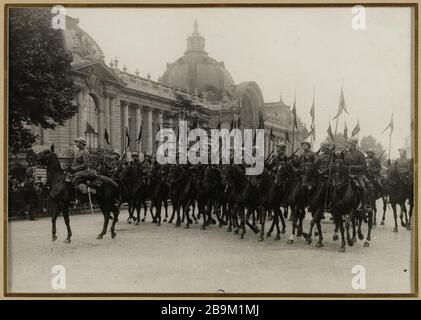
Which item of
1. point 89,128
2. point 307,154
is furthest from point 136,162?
point 307,154

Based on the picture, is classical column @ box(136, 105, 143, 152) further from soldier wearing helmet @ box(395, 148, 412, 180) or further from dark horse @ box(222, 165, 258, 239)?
soldier wearing helmet @ box(395, 148, 412, 180)

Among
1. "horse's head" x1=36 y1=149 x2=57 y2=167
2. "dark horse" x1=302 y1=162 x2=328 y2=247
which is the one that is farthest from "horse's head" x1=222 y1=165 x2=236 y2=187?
"horse's head" x1=36 y1=149 x2=57 y2=167

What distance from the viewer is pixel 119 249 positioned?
13.6 metres

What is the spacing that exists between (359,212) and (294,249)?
2084 mm

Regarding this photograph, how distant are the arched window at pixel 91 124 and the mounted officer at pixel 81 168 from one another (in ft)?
8.06

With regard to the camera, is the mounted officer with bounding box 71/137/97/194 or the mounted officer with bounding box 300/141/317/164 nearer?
the mounted officer with bounding box 71/137/97/194

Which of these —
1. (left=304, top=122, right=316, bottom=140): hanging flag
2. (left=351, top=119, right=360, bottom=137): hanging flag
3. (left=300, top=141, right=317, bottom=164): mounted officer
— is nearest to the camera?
(left=351, top=119, right=360, bottom=137): hanging flag

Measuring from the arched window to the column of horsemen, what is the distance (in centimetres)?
73

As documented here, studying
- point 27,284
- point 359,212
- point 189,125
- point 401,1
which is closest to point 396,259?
point 359,212

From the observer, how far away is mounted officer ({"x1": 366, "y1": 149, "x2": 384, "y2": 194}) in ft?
53.6

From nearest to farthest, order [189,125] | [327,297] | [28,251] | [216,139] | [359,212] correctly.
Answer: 1. [327,297]
2. [28,251]
3. [359,212]
4. [216,139]
5. [189,125]

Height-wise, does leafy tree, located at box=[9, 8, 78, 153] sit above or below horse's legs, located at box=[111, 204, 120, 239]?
above

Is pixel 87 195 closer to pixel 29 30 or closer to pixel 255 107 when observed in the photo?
pixel 29 30
